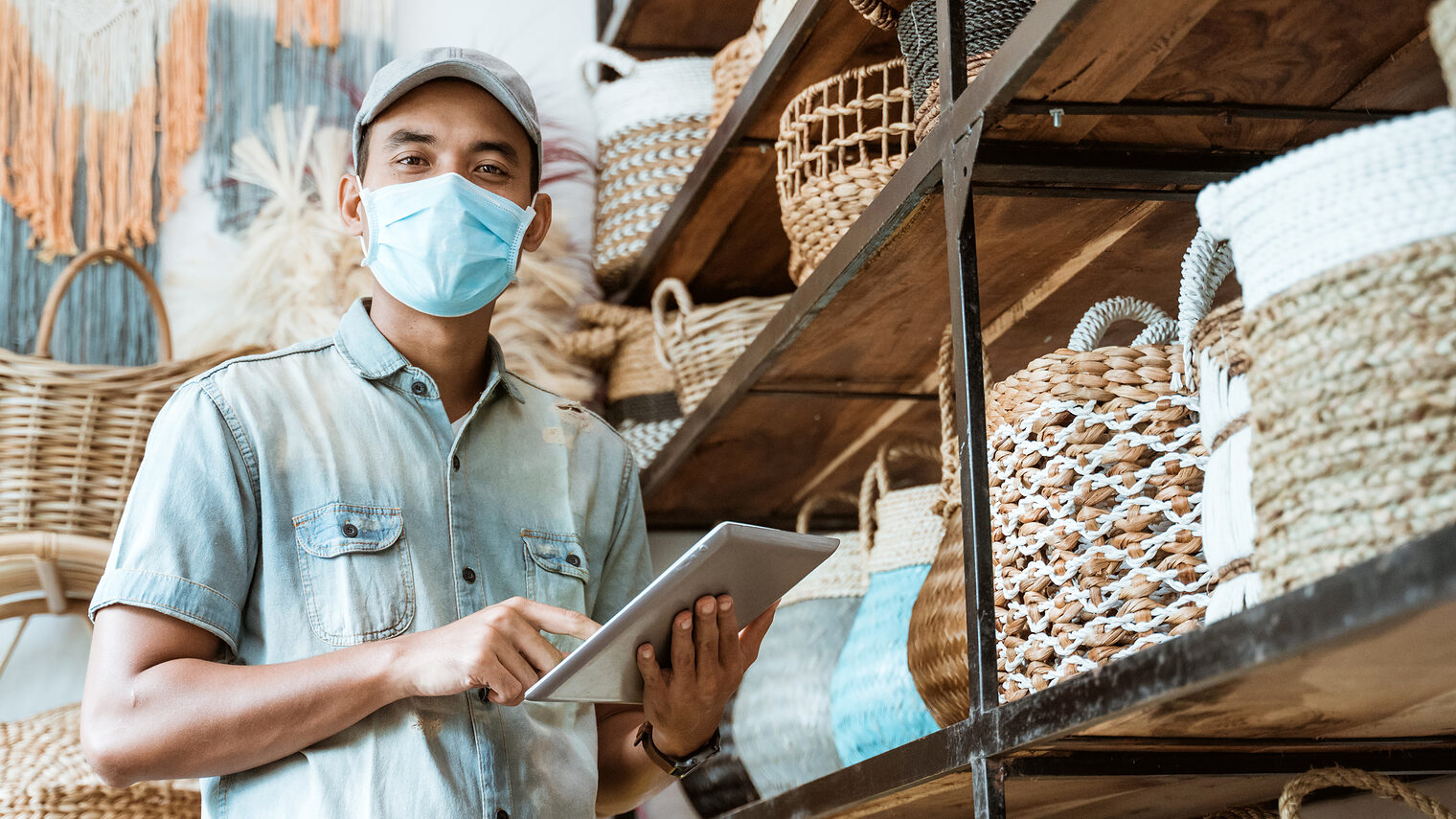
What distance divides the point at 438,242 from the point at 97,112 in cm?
158

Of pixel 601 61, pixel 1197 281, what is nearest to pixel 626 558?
pixel 1197 281

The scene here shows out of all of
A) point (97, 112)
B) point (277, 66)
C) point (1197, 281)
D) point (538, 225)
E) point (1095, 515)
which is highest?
point (277, 66)

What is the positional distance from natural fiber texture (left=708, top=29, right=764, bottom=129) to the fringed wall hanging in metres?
0.90

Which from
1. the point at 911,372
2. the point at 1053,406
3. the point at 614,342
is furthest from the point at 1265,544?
the point at 614,342

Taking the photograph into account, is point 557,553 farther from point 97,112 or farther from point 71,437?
point 97,112

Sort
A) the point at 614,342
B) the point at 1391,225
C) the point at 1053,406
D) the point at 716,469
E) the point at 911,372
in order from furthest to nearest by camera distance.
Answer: the point at 614,342 → the point at 716,469 → the point at 911,372 → the point at 1053,406 → the point at 1391,225

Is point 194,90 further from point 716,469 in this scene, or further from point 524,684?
point 524,684

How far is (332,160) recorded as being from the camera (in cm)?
268

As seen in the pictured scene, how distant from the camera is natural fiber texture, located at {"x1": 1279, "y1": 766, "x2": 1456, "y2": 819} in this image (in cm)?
93

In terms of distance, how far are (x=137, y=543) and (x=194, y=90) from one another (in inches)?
70.1

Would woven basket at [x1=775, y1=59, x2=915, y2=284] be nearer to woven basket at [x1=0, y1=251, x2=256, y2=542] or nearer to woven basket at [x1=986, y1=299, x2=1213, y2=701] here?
woven basket at [x1=986, y1=299, x2=1213, y2=701]

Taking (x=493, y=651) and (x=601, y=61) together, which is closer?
(x=493, y=651)

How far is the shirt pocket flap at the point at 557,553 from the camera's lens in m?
1.40

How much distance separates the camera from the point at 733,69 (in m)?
2.18
